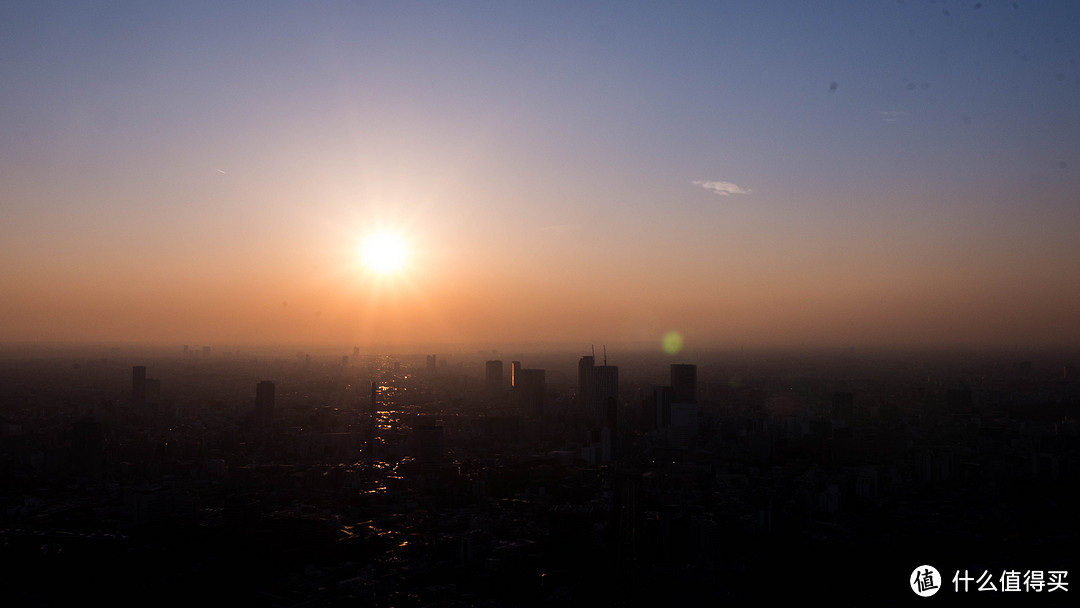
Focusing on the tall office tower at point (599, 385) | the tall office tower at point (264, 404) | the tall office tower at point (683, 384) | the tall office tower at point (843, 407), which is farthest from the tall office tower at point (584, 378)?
the tall office tower at point (264, 404)

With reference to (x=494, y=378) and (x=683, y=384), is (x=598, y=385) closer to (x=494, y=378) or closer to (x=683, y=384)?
(x=683, y=384)

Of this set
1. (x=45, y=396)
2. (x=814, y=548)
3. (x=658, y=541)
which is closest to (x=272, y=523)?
(x=658, y=541)

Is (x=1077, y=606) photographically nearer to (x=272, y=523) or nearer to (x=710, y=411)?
(x=272, y=523)

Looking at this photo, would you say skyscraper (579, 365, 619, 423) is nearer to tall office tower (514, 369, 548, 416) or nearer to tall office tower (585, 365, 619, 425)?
tall office tower (585, 365, 619, 425)

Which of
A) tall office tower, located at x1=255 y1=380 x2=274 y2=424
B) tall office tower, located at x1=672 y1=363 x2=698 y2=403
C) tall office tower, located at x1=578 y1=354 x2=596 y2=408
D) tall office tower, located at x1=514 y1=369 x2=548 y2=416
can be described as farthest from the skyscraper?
tall office tower, located at x1=255 y1=380 x2=274 y2=424

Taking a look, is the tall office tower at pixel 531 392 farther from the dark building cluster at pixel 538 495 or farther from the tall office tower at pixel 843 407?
the tall office tower at pixel 843 407

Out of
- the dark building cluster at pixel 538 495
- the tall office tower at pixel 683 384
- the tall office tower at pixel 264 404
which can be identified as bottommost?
the dark building cluster at pixel 538 495

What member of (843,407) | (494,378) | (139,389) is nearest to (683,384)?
(843,407)
